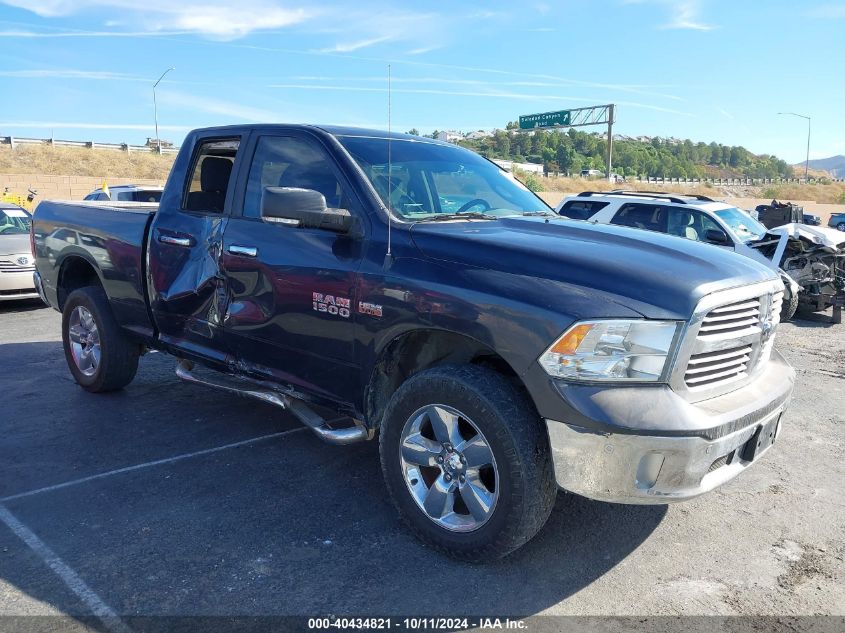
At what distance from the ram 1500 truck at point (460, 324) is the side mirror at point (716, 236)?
6518 millimetres

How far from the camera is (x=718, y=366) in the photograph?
3.12 meters

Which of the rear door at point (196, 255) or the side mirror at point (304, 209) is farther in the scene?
the rear door at point (196, 255)

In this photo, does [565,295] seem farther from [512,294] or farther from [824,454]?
[824,454]

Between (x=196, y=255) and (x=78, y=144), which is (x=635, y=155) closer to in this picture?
(x=78, y=144)

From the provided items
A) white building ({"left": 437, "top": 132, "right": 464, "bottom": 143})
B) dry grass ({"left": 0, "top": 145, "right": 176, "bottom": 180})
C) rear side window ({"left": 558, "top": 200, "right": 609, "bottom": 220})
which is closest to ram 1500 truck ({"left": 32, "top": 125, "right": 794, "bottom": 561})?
white building ({"left": 437, "top": 132, "right": 464, "bottom": 143})

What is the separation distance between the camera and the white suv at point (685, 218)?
10.4 m

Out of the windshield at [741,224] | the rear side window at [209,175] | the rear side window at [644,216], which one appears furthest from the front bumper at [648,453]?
the windshield at [741,224]

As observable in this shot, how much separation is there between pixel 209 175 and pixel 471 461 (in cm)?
294

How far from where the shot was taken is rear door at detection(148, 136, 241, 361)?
14.7ft

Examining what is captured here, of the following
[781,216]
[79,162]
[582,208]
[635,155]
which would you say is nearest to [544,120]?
[79,162]

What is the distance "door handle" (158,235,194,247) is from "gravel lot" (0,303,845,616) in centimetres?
133

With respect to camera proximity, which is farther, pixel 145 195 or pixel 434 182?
pixel 145 195

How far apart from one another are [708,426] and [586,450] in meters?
0.50

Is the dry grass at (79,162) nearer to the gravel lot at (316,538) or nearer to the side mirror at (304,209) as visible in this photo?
the gravel lot at (316,538)
